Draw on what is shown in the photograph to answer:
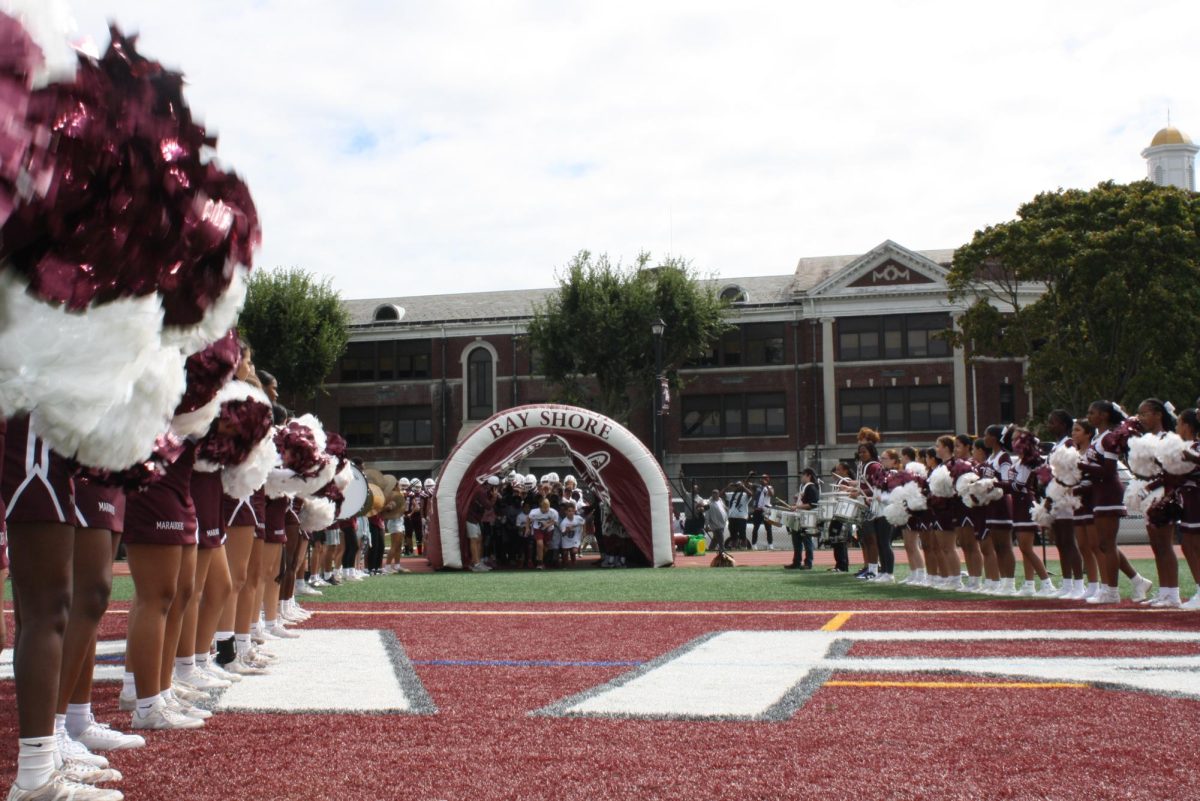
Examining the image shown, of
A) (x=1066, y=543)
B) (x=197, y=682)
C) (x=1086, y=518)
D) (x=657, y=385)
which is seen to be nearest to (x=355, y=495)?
(x=1066, y=543)

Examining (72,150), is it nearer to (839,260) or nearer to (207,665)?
(207,665)

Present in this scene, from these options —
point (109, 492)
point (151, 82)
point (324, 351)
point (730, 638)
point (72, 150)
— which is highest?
point (324, 351)

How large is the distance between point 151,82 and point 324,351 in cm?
4480

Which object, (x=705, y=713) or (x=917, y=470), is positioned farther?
(x=917, y=470)

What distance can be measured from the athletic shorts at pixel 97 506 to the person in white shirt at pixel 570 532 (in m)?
19.5

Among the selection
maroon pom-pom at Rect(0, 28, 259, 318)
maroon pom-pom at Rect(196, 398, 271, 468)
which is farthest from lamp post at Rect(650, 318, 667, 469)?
maroon pom-pom at Rect(0, 28, 259, 318)

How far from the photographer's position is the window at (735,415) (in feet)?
154

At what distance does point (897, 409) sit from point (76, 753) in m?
43.3

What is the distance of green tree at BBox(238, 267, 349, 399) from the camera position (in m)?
45.4

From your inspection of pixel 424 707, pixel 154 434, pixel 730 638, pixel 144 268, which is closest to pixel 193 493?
pixel 424 707

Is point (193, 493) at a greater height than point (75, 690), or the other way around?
point (193, 493)

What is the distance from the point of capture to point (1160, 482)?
1066 centimetres

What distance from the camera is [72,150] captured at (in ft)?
8.03

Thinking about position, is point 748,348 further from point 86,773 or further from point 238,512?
point 86,773
